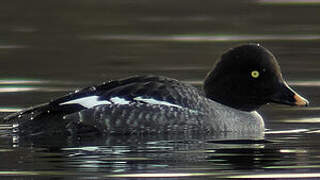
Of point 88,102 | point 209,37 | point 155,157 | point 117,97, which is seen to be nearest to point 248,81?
point 117,97

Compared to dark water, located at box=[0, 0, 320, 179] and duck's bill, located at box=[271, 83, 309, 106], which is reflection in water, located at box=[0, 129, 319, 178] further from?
duck's bill, located at box=[271, 83, 309, 106]

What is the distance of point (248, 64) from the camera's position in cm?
1548

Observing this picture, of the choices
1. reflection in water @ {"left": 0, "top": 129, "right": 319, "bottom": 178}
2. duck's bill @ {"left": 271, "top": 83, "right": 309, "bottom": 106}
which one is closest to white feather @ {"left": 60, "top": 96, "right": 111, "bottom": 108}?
reflection in water @ {"left": 0, "top": 129, "right": 319, "bottom": 178}

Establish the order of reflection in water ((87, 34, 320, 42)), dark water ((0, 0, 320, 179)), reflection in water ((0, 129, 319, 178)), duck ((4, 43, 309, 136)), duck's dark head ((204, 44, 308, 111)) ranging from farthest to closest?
reflection in water ((87, 34, 320, 42)), duck's dark head ((204, 44, 308, 111)), duck ((4, 43, 309, 136)), dark water ((0, 0, 320, 179)), reflection in water ((0, 129, 319, 178))

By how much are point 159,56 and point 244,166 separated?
8.32 meters

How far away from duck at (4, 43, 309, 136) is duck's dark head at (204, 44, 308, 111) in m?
0.01

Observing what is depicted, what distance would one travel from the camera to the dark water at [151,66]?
41.5ft

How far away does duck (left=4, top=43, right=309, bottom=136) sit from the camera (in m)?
14.7

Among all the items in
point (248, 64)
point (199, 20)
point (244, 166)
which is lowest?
point (244, 166)

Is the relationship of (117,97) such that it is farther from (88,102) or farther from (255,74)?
(255,74)

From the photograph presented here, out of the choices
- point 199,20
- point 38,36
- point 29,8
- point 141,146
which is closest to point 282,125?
point 141,146

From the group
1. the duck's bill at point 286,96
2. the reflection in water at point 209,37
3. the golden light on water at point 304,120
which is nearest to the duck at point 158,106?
the duck's bill at point 286,96

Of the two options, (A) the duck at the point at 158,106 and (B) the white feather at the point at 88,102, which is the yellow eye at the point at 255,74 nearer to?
(A) the duck at the point at 158,106

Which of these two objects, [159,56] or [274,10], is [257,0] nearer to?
[274,10]
